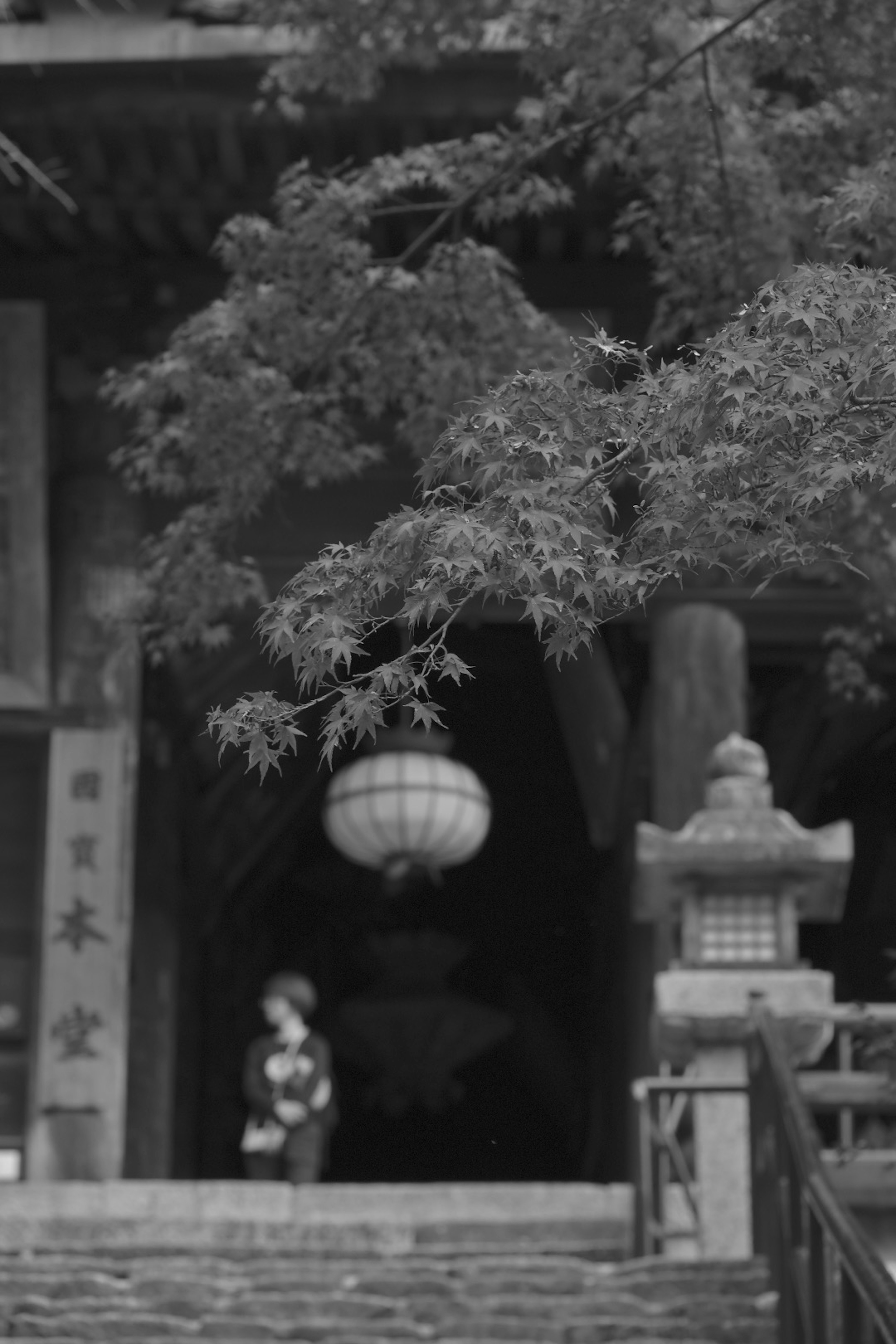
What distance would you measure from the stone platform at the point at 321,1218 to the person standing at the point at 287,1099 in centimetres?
81

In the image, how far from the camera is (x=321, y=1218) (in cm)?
893

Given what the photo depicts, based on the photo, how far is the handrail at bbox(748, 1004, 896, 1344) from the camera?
4.19 meters

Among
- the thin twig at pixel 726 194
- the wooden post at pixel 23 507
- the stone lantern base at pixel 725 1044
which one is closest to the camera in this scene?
the thin twig at pixel 726 194

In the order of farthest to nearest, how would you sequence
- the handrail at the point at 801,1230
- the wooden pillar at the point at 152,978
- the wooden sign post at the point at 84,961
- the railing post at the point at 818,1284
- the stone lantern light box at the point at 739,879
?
the wooden pillar at the point at 152,978 < the wooden sign post at the point at 84,961 < the stone lantern light box at the point at 739,879 < the railing post at the point at 818,1284 < the handrail at the point at 801,1230

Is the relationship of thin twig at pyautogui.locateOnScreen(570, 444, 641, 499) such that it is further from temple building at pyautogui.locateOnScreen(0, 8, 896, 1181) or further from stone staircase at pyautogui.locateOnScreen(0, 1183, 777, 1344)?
temple building at pyautogui.locateOnScreen(0, 8, 896, 1181)

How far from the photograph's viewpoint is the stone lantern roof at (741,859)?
8.13 metres

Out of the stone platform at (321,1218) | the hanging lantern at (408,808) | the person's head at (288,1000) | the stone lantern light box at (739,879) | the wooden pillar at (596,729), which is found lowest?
the stone platform at (321,1218)

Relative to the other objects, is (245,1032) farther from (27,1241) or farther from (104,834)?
(27,1241)

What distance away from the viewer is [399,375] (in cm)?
693

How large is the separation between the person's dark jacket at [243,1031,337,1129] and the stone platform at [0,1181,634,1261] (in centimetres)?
84

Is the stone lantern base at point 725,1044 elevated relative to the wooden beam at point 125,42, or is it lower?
lower

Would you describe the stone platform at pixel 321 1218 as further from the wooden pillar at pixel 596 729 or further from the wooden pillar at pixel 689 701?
the wooden pillar at pixel 596 729

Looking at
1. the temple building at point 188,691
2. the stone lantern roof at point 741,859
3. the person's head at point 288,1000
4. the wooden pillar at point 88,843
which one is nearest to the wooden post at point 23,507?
the temple building at point 188,691

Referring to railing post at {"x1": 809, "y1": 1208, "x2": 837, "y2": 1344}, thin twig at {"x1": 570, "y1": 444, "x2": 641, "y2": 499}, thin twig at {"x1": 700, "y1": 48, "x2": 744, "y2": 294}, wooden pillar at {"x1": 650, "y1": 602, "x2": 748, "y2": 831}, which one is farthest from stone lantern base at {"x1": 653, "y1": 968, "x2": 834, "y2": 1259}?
thin twig at {"x1": 570, "y1": 444, "x2": 641, "y2": 499}
